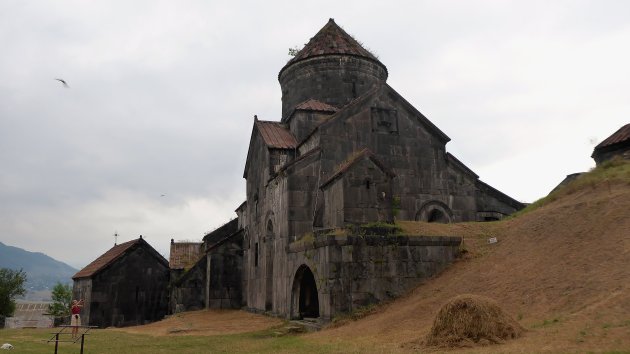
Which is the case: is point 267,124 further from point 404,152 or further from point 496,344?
point 496,344

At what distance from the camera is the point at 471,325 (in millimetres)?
7625

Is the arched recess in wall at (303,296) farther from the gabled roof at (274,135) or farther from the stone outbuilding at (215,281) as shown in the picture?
the stone outbuilding at (215,281)

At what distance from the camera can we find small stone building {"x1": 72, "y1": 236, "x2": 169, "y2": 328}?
23031 millimetres

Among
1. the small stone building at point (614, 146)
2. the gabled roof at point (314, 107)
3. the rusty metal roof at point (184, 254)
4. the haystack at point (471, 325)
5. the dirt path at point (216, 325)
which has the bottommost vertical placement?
the dirt path at point (216, 325)

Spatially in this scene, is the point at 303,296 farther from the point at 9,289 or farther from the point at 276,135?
the point at 9,289

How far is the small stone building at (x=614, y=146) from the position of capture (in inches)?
711

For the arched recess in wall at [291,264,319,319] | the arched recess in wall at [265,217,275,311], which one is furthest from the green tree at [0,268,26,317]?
the arched recess in wall at [291,264,319,319]

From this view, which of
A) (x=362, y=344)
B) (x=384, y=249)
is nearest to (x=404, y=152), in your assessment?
(x=384, y=249)

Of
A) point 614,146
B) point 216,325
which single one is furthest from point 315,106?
point 614,146

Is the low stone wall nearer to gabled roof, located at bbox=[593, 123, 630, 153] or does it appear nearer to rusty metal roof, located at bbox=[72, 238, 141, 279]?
gabled roof, located at bbox=[593, 123, 630, 153]

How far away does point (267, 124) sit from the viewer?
20922mm

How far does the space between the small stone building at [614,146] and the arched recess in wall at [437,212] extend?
23.3 ft

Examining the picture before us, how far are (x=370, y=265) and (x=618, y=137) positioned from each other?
1277cm

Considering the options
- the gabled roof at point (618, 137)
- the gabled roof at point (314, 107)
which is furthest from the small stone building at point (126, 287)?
the gabled roof at point (618, 137)
